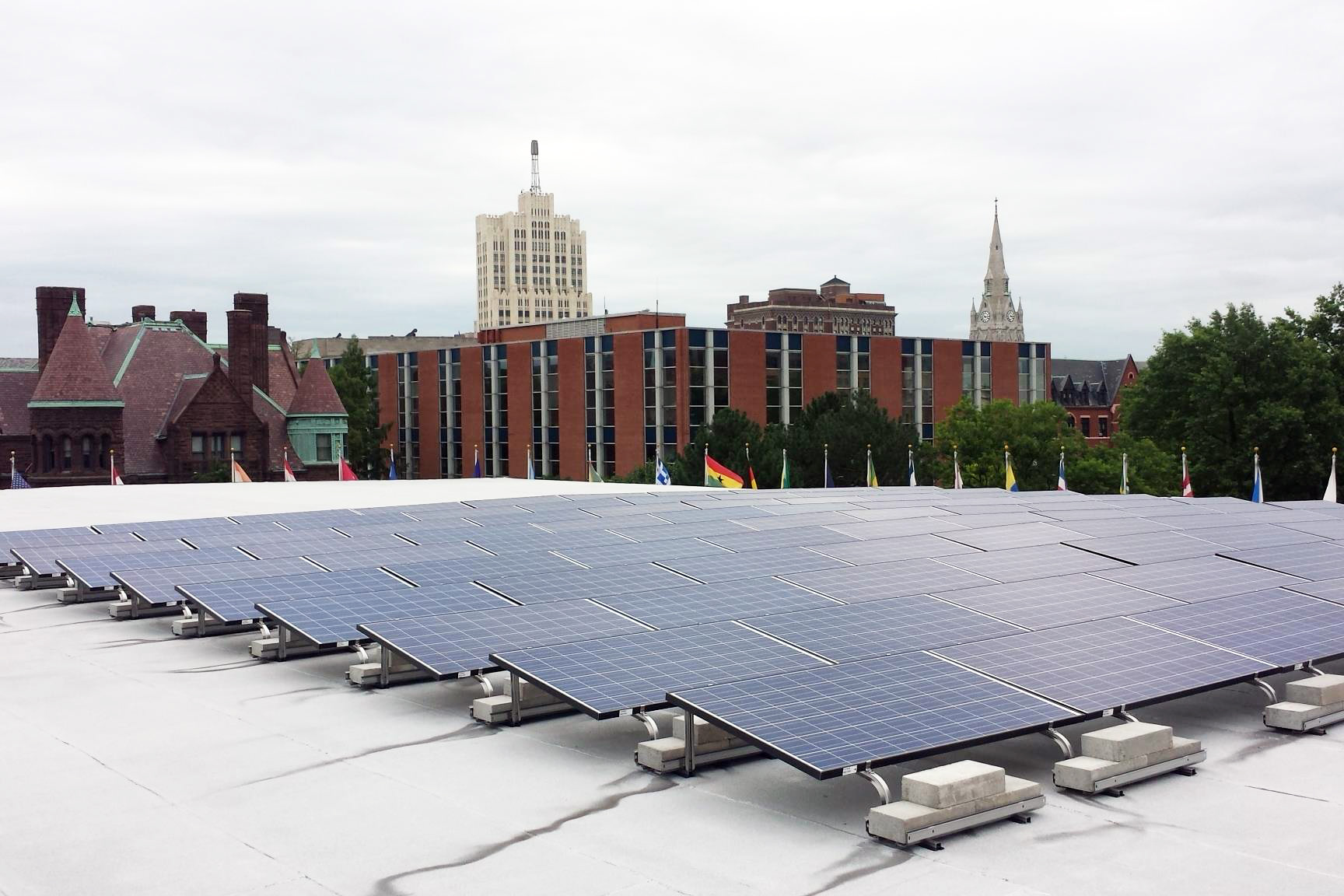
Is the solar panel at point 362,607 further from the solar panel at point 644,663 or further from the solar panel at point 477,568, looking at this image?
the solar panel at point 644,663

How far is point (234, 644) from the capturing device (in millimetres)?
20266

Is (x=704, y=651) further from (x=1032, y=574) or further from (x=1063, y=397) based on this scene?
(x=1063, y=397)

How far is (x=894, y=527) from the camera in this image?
2570 centimetres

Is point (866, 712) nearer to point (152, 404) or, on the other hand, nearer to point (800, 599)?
point (800, 599)

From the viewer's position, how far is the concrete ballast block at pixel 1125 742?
1290cm

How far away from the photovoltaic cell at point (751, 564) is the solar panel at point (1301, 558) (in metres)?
8.32

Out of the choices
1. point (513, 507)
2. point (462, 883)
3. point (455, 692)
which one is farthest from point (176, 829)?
point (513, 507)

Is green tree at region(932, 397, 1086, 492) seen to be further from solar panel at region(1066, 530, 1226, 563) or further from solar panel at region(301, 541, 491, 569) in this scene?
solar panel at region(301, 541, 491, 569)


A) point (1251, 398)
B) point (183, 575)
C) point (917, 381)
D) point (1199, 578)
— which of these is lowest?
point (1199, 578)

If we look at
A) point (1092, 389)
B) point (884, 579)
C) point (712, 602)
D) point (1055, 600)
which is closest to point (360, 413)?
point (884, 579)

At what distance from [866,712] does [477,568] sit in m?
9.67

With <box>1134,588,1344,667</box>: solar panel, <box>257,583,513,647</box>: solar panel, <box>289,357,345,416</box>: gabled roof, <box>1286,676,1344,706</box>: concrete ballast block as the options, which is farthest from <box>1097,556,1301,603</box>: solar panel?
<box>289,357,345,416</box>: gabled roof

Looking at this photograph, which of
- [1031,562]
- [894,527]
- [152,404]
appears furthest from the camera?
[152,404]

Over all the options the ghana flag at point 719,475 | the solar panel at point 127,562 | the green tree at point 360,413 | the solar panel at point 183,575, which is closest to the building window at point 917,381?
the green tree at point 360,413
